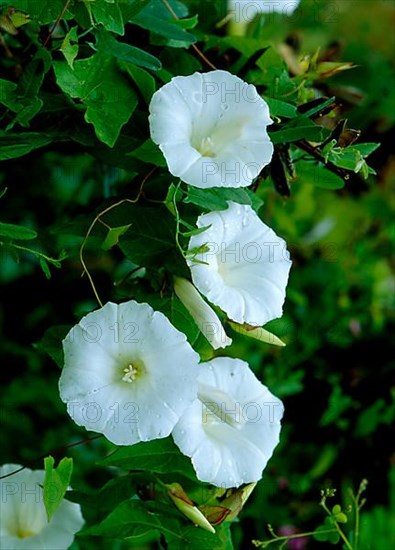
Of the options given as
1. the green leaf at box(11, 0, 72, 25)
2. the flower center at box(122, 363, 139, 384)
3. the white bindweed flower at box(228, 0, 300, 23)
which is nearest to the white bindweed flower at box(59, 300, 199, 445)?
the flower center at box(122, 363, 139, 384)

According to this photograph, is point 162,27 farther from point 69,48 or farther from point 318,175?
point 318,175

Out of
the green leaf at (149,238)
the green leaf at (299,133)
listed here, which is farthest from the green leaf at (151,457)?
the green leaf at (299,133)

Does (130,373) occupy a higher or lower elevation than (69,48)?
lower

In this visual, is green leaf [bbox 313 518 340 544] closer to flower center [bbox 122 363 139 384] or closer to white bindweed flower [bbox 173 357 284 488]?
white bindweed flower [bbox 173 357 284 488]

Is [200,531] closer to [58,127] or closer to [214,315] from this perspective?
[214,315]

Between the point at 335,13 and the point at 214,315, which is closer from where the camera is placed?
the point at 214,315

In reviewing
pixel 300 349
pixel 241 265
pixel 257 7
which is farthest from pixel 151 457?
pixel 300 349

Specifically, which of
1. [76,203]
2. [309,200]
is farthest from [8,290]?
[309,200]
